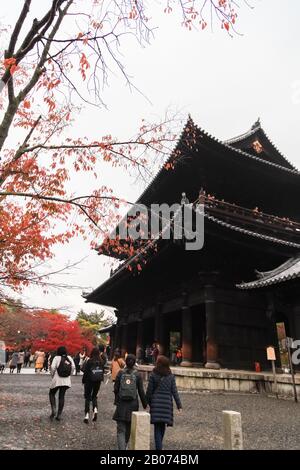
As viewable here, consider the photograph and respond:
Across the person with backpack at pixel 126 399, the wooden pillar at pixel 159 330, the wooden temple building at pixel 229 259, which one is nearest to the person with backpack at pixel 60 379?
the person with backpack at pixel 126 399

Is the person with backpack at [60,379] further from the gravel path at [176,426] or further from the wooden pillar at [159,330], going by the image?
the wooden pillar at [159,330]

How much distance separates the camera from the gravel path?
566cm

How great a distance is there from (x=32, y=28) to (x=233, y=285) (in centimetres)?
1061

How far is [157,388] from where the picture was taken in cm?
520

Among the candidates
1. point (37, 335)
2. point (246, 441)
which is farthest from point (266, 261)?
point (37, 335)

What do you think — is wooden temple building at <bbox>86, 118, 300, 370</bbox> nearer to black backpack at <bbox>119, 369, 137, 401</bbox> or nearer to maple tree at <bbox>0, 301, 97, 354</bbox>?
black backpack at <bbox>119, 369, 137, 401</bbox>

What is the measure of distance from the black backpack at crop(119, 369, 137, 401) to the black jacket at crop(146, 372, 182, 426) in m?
0.24

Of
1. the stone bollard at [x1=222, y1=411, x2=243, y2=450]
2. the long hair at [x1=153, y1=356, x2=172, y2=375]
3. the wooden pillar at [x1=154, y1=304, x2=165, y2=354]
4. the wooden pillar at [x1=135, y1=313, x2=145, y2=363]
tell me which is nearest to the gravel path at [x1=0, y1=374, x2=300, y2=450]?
the long hair at [x1=153, y1=356, x2=172, y2=375]

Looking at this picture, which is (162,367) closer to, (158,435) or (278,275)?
(158,435)

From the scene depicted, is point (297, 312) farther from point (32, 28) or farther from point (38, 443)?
point (32, 28)

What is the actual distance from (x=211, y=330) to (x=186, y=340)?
182 centimetres

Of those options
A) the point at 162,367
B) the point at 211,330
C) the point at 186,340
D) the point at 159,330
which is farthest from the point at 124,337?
the point at 162,367

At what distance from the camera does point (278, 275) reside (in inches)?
473

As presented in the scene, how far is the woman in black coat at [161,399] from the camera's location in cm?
496
